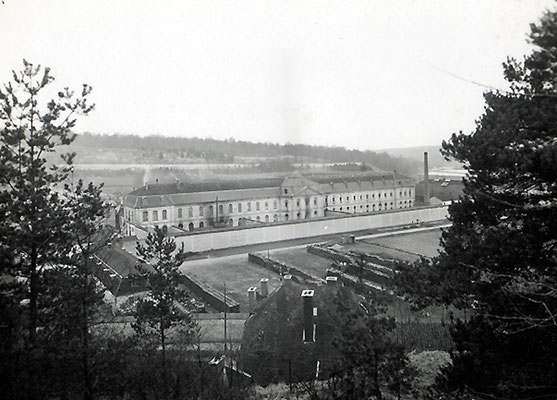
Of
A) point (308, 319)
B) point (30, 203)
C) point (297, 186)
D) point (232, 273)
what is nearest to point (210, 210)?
point (297, 186)

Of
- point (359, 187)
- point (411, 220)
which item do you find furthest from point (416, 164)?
point (411, 220)

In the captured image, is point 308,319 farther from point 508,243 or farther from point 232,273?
point 232,273

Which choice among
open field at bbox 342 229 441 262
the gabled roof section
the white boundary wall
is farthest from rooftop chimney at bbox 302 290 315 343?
the gabled roof section

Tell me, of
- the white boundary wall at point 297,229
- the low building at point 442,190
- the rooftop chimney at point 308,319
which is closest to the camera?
the rooftop chimney at point 308,319

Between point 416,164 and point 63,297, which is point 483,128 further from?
point 416,164

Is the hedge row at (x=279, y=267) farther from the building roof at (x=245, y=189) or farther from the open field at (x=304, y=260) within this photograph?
the building roof at (x=245, y=189)

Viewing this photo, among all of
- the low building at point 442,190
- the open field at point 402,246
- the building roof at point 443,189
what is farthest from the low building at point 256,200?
the open field at point 402,246

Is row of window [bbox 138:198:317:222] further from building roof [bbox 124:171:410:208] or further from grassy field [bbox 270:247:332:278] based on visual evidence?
grassy field [bbox 270:247:332:278]
